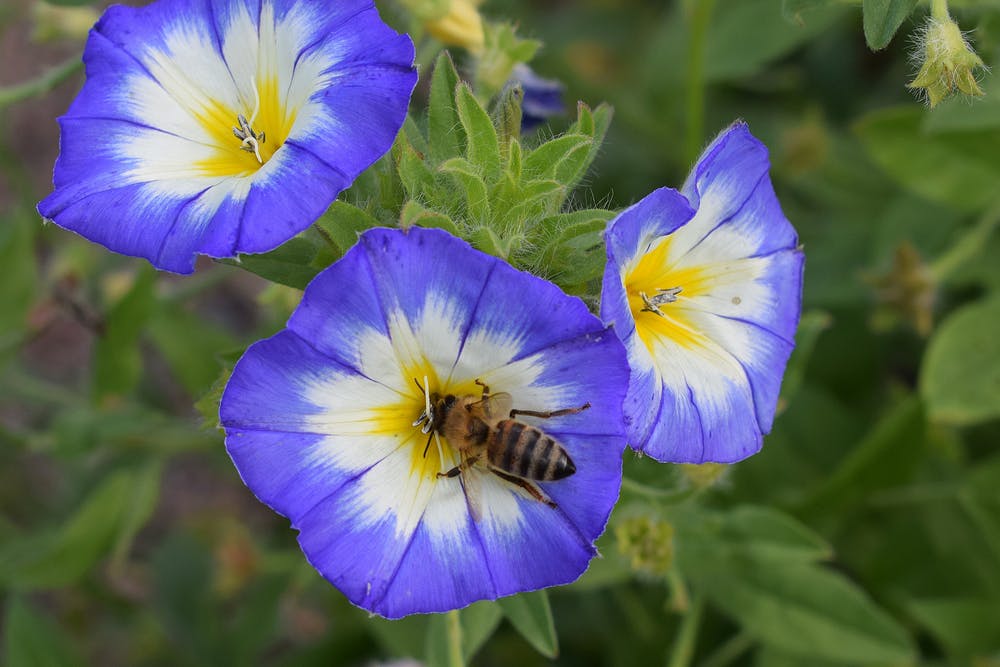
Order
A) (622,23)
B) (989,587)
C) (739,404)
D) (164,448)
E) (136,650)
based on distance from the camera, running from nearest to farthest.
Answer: (739,404)
(989,587)
(164,448)
(136,650)
(622,23)

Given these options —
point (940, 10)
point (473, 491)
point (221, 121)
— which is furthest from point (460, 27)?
point (473, 491)

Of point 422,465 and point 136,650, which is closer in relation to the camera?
point 422,465

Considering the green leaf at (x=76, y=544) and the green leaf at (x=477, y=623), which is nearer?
the green leaf at (x=477, y=623)

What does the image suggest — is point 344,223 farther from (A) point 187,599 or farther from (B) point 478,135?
(A) point 187,599

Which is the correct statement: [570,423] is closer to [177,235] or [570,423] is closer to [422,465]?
[422,465]

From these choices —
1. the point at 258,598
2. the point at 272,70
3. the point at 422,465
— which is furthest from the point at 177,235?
the point at 258,598

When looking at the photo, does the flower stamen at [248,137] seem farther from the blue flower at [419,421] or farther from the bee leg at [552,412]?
the bee leg at [552,412]

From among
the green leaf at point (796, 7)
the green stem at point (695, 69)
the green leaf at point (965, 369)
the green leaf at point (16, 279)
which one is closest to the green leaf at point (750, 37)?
the green stem at point (695, 69)
